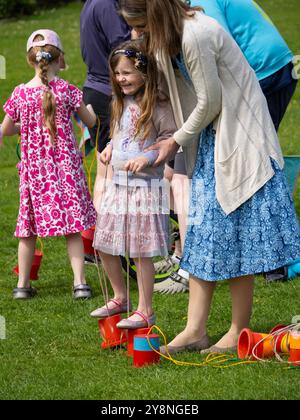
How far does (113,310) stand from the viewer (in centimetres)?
527

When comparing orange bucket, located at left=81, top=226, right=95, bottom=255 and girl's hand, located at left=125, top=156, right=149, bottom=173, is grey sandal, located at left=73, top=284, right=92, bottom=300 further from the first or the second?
girl's hand, located at left=125, top=156, right=149, bottom=173

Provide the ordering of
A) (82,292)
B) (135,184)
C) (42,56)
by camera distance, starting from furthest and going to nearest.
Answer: (82,292)
(42,56)
(135,184)

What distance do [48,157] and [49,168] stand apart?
0.22ft

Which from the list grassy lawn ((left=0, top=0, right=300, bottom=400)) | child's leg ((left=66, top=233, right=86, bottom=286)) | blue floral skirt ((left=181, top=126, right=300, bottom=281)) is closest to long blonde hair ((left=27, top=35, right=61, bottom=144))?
child's leg ((left=66, top=233, right=86, bottom=286))

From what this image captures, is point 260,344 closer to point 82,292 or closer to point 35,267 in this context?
point 82,292

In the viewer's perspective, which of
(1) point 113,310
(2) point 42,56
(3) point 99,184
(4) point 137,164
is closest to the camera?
(4) point 137,164

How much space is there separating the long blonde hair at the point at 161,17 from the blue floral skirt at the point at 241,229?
47cm

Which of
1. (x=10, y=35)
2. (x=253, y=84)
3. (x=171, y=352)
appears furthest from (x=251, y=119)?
(x=10, y=35)

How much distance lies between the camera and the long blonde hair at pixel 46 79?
617 cm

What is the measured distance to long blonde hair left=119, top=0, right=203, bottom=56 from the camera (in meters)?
4.43

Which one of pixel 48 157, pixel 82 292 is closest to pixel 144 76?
pixel 48 157
